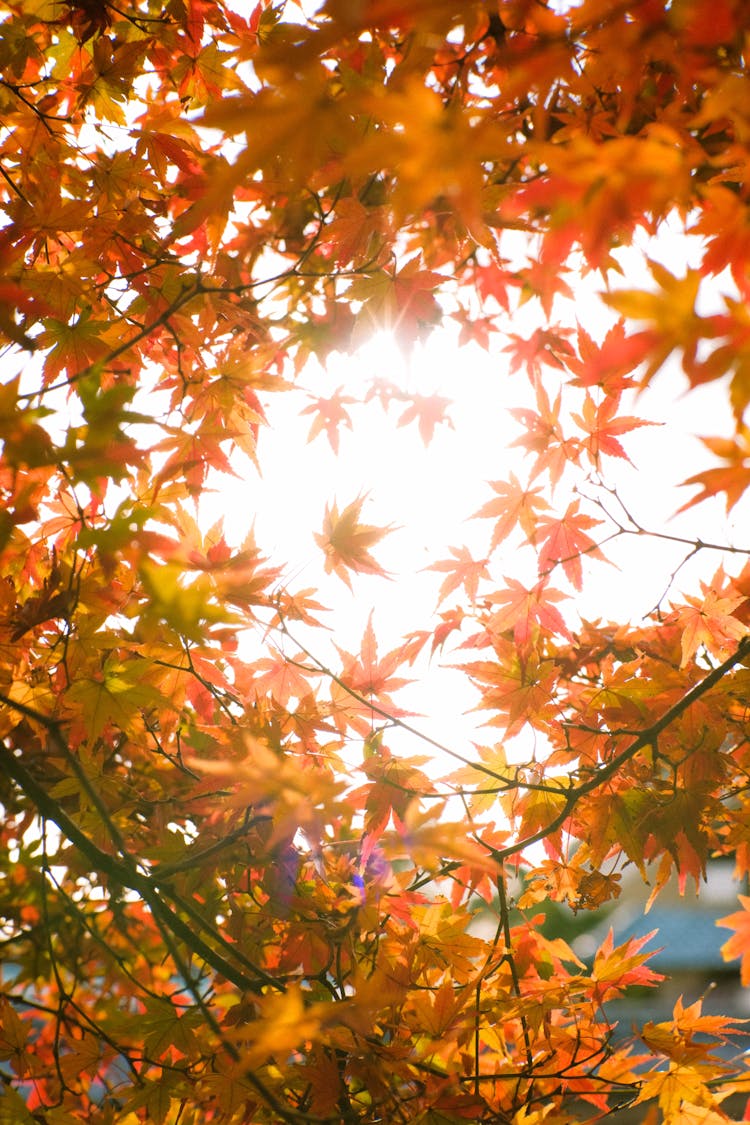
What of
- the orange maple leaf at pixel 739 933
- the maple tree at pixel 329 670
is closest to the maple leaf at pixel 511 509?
the maple tree at pixel 329 670

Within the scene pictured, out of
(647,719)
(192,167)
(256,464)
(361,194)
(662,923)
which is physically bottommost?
(662,923)

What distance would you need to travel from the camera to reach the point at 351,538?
61.4 inches

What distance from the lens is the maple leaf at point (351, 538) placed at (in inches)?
61.3

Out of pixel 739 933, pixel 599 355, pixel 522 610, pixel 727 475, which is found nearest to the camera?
pixel 727 475

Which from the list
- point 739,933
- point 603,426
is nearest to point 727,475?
point 603,426

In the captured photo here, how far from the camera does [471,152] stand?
25.9 inches

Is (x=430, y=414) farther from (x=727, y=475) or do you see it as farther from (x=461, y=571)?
(x=727, y=475)

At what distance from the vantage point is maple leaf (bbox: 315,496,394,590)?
1.56m

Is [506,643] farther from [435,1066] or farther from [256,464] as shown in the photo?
[435,1066]

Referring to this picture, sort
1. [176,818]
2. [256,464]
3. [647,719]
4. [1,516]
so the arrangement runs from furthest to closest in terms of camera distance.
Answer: [176,818] → [256,464] → [647,719] → [1,516]

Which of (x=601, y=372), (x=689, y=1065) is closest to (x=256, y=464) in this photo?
(x=601, y=372)

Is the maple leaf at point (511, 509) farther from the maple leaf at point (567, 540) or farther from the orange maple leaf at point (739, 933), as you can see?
the orange maple leaf at point (739, 933)

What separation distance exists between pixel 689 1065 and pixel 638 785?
0.49 meters

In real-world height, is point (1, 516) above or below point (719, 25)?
below
